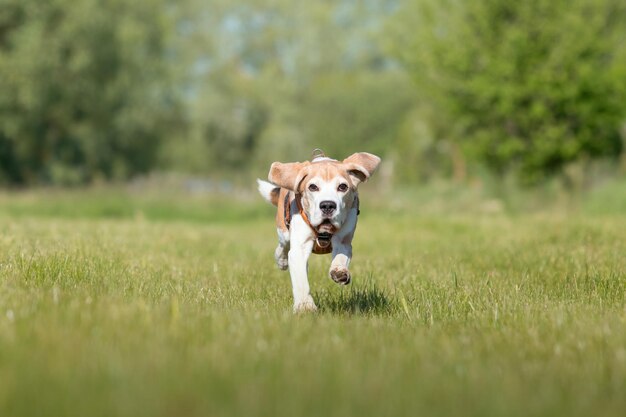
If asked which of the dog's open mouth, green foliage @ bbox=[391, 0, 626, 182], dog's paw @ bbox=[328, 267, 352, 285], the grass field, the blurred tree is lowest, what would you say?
the grass field

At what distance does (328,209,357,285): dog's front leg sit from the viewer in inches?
208

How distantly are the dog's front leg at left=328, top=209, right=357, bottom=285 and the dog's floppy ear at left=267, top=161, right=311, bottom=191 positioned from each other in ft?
1.59

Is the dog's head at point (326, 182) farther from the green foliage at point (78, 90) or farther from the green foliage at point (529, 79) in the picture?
the green foliage at point (78, 90)

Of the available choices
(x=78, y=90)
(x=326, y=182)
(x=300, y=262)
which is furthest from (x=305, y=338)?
(x=78, y=90)

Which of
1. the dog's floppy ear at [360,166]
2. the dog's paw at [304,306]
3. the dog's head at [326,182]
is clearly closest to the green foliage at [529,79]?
the dog's floppy ear at [360,166]

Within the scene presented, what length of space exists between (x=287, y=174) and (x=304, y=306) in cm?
101

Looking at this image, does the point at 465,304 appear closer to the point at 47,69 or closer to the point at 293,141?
the point at 47,69

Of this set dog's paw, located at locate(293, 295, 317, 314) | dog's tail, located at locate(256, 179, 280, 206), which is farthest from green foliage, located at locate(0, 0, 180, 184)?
dog's paw, located at locate(293, 295, 317, 314)

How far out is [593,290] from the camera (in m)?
6.58

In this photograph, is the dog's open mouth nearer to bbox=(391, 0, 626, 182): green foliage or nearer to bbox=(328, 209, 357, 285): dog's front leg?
bbox=(328, 209, 357, 285): dog's front leg

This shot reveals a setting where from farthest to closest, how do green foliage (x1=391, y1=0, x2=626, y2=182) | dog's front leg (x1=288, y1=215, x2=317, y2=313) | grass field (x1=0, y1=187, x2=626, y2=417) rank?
green foliage (x1=391, y1=0, x2=626, y2=182) < dog's front leg (x1=288, y1=215, x2=317, y2=313) < grass field (x1=0, y1=187, x2=626, y2=417)

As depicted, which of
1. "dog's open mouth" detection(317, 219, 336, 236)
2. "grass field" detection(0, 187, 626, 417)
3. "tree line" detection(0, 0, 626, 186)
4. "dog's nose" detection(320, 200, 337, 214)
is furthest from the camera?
"tree line" detection(0, 0, 626, 186)

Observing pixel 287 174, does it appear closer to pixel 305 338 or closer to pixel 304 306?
pixel 304 306

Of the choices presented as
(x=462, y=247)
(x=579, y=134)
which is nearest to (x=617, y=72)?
(x=579, y=134)
